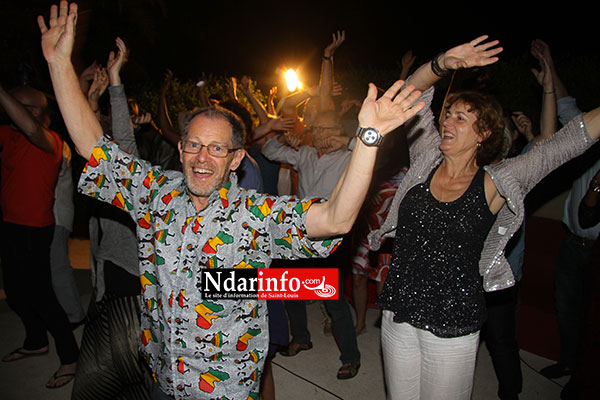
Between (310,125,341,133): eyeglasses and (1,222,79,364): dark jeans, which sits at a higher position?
(310,125,341,133): eyeglasses

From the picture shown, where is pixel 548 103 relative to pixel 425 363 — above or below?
above

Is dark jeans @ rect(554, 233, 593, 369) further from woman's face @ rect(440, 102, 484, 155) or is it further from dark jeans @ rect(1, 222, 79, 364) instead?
dark jeans @ rect(1, 222, 79, 364)

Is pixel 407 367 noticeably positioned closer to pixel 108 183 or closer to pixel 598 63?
pixel 108 183

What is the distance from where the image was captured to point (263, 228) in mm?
1726

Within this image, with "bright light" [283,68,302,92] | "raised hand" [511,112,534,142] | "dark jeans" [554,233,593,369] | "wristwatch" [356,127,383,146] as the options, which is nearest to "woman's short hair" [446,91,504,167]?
"wristwatch" [356,127,383,146]

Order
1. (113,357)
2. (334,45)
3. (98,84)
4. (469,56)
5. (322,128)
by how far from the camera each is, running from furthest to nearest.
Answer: (334,45) → (322,128) → (98,84) → (113,357) → (469,56)

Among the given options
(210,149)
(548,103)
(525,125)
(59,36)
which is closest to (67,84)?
(59,36)

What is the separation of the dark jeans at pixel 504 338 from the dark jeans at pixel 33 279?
11.0ft

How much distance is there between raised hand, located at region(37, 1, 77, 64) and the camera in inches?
74.0

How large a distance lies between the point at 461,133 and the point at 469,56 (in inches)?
17.8

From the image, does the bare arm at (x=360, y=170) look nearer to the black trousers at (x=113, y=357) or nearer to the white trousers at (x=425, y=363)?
the white trousers at (x=425, y=363)

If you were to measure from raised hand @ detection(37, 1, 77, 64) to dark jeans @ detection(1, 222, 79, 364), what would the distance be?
2.07 meters

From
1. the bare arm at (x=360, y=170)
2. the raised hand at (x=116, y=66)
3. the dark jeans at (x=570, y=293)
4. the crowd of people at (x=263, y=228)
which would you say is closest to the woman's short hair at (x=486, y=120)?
the crowd of people at (x=263, y=228)

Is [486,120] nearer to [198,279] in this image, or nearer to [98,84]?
Result: [198,279]
